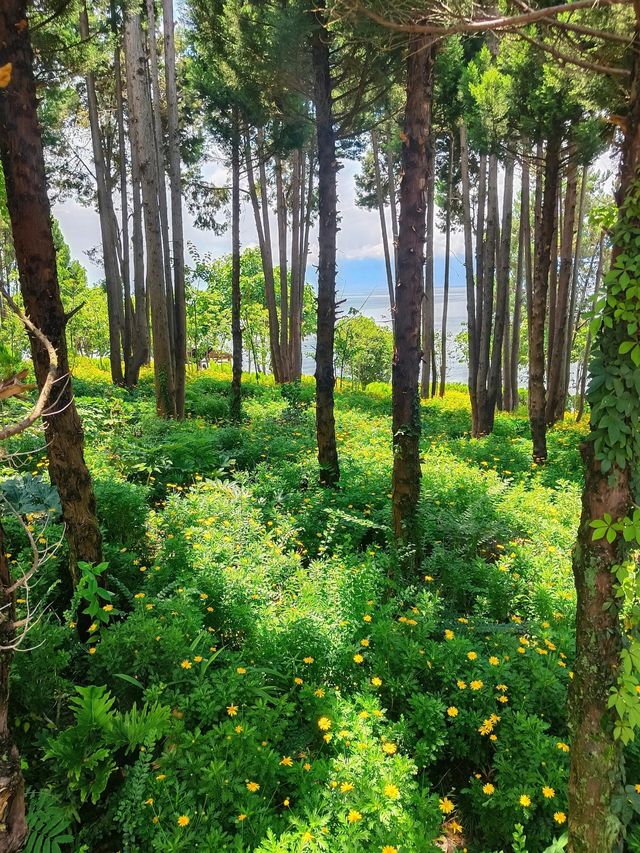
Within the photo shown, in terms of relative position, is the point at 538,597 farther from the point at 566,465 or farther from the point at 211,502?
the point at 566,465

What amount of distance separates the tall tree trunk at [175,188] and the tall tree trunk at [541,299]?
671 centimetres

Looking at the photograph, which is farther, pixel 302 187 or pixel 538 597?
pixel 302 187

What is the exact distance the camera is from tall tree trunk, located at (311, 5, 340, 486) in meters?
6.12

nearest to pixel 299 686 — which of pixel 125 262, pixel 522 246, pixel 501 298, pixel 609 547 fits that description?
pixel 609 547

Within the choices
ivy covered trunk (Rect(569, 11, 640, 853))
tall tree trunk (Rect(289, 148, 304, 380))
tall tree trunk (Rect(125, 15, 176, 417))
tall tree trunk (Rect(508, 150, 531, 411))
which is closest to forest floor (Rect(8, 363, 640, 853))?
ivy covered trunk (Rect(569, 11, 640, 853))

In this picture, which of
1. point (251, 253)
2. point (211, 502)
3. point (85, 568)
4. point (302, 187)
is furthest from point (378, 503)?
point (251, 253)

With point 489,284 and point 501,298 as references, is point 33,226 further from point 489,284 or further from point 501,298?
point 501,298

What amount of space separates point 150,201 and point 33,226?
6.83 metres

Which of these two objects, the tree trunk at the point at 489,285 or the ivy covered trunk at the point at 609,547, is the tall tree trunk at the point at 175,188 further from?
the ivy covered trunk at the point at 609,547

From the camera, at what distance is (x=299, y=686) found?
116 inches

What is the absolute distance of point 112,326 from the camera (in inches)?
526

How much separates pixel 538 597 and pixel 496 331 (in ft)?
28.3

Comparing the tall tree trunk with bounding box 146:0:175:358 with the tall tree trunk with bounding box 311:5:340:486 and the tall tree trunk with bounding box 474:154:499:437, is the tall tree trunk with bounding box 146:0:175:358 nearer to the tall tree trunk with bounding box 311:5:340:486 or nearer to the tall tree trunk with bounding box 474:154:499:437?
the tall tree trunk with bounding box 311:5:340:486

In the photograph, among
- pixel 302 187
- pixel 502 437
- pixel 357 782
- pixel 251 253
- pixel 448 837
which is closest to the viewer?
pixel 357 782
